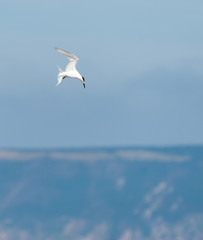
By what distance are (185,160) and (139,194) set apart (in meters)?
11.7

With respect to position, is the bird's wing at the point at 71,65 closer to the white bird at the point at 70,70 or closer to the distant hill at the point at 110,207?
the white bird at the point at 70,70

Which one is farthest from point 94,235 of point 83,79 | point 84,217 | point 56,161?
point 83,79

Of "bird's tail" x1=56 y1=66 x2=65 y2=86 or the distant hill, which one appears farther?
the distant hill

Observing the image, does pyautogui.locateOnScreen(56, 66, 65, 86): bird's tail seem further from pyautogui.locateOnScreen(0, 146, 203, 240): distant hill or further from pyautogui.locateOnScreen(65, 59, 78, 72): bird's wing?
pyautogui.locateOnScreen(0, 146, 203, 240): distant hill

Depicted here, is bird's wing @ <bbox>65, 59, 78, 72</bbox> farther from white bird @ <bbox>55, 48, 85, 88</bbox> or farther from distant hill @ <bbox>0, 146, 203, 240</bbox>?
distant hill @ <bbox>0, 146, 203, 240</bbox>

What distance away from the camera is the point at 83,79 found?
46688mm

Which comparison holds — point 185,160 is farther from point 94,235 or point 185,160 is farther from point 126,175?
point 94,235

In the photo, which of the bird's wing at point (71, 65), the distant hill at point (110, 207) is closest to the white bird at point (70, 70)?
the bird's wing at point (71, 65)

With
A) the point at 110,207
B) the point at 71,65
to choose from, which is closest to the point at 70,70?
the point at 71,65

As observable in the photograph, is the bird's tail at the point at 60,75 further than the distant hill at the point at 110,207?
No

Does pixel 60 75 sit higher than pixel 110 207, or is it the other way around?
pixel 110 207

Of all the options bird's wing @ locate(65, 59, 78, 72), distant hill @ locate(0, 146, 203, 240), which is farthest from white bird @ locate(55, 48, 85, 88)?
distant hill @ locate(0, 146, 203, 240)

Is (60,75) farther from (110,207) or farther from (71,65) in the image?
(110,207)

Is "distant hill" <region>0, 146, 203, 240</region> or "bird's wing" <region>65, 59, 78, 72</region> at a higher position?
"distant hill" <region>0, 146, 203, 240</region>
